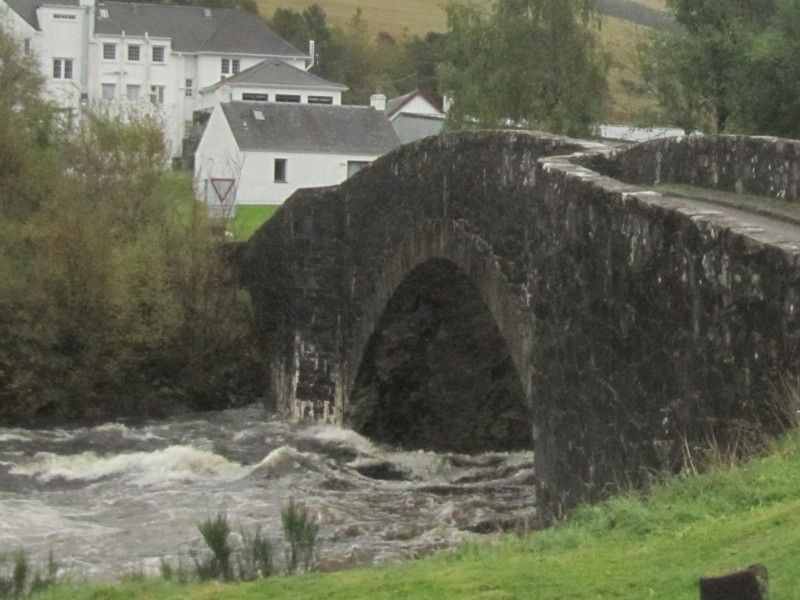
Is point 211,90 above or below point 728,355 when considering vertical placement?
above

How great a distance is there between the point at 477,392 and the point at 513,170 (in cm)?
636

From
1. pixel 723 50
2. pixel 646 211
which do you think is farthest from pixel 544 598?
pixel 723 50

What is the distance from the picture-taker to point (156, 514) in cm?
1631

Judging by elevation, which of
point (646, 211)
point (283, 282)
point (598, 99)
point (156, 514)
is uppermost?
point (598, 99)

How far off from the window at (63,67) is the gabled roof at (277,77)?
6.30 metres

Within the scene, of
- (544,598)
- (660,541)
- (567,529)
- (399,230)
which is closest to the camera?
(544,598)

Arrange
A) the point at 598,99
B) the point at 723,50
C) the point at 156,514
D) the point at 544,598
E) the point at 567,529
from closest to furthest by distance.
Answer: the point at 544,598
the point at 567,529
the point at 156,514
the point at 723,50
the point at 598,99

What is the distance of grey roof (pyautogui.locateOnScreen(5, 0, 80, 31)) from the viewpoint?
208 feet

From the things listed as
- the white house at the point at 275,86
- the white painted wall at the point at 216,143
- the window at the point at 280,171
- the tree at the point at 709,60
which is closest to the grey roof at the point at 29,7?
the white house at the point at 275,86

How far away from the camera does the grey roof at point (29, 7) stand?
63406 millimetres

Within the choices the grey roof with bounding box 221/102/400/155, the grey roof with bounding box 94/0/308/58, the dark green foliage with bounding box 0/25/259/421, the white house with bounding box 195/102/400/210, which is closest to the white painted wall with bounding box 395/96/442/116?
the grey roof with bounding box 94/0/308/58

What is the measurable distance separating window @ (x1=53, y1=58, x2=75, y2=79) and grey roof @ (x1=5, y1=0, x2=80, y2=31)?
2.01 meters

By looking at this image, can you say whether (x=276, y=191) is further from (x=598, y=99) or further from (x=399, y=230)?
(x=399, y=230)

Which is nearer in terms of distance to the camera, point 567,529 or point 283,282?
point 567,529
